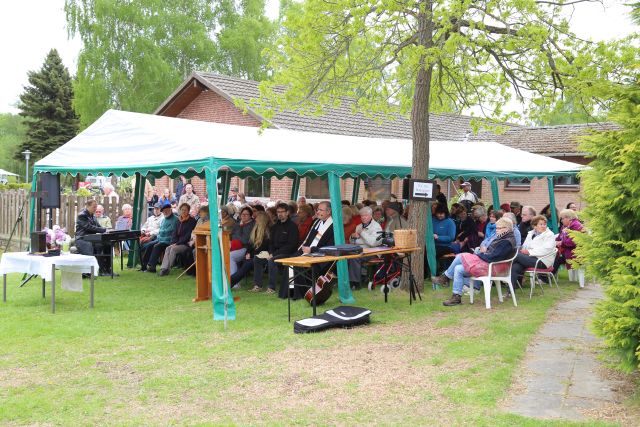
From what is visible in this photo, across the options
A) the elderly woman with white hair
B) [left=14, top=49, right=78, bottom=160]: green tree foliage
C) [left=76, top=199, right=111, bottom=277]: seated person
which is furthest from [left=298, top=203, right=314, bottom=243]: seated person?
[left=14, top=49, right=78, bottom=160]: green tree foliage

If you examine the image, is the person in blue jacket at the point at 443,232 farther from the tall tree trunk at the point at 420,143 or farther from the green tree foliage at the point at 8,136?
the green tree foliage at the point at 8,136

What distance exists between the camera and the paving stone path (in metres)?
4.69

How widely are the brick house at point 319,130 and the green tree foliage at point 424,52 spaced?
953cm

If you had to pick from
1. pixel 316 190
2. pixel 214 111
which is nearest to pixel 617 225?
pixel 316 190

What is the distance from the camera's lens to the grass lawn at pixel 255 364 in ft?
15.4

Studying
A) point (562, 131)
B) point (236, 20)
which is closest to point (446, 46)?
point (562, 131)

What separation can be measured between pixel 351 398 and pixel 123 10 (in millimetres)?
32112

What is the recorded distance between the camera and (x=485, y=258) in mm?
8617

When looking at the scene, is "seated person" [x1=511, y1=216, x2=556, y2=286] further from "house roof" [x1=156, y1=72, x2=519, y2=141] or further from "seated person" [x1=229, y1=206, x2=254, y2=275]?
"house roof" [x1=156, y1=72, x2=519, y2=141]

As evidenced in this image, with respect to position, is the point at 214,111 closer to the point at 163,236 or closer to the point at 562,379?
the point at 163,236

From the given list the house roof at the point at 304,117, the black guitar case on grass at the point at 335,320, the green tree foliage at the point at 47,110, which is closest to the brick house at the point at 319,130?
the house roof at the point at 304,117

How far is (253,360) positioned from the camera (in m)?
6.10

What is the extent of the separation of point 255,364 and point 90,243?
6.41 meters

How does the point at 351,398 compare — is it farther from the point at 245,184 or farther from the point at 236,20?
the point at 236,20
